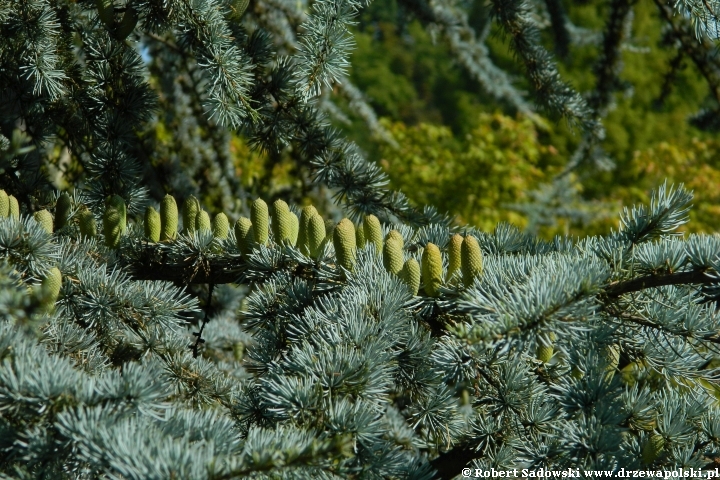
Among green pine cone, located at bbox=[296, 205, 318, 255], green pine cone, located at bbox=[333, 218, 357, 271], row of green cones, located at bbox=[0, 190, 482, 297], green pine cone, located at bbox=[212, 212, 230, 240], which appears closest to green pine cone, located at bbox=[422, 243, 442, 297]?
row of green cones, located at bbox=[0, 190, 482, 297]

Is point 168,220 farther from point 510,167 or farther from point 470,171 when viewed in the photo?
point 510,167

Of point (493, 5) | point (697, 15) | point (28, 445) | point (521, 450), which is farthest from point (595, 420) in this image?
point (493, 5)

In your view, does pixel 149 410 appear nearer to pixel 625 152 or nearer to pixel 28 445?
pixel 28 445

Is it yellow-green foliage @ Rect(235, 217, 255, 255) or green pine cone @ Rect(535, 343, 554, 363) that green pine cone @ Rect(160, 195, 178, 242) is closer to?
yellow-green foliage @ Rect(235, 217, 255, 255)

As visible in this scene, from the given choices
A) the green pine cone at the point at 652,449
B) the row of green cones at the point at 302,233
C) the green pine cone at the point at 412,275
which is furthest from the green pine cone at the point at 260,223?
the green pine cone at the point at 652,449

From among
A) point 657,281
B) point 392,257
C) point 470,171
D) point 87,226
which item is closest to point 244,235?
point 392,257
